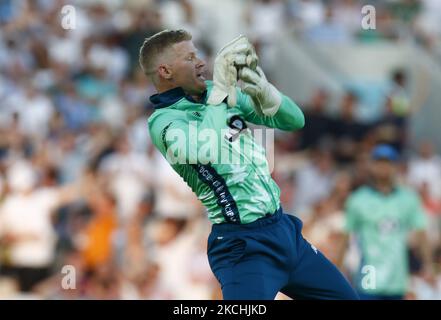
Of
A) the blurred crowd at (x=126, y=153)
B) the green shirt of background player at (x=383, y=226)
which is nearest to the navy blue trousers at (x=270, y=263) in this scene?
the green shirt of background player at (x=383, y=226)

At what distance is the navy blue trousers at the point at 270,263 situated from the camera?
6.15m

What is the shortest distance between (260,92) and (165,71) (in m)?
0.64

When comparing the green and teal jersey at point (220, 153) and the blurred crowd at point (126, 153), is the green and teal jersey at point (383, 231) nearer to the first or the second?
the blurred crowd at point (126, 153)

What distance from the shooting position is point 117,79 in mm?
14812

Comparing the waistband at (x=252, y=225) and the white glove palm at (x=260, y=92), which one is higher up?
the white glove palm at (x=260, y=92)

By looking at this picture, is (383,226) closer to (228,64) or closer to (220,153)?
(220,153)

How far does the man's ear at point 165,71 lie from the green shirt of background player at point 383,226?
3.44 metres

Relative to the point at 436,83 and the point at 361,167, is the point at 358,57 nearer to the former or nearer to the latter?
the point at 436,83

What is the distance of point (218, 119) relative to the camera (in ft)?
19.8

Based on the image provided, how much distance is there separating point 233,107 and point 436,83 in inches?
360

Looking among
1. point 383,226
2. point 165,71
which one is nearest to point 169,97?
point 165,71

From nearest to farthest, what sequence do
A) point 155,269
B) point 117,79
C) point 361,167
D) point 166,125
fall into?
point 166,125 < point 155,269 < point 361,167 < point 117,79
